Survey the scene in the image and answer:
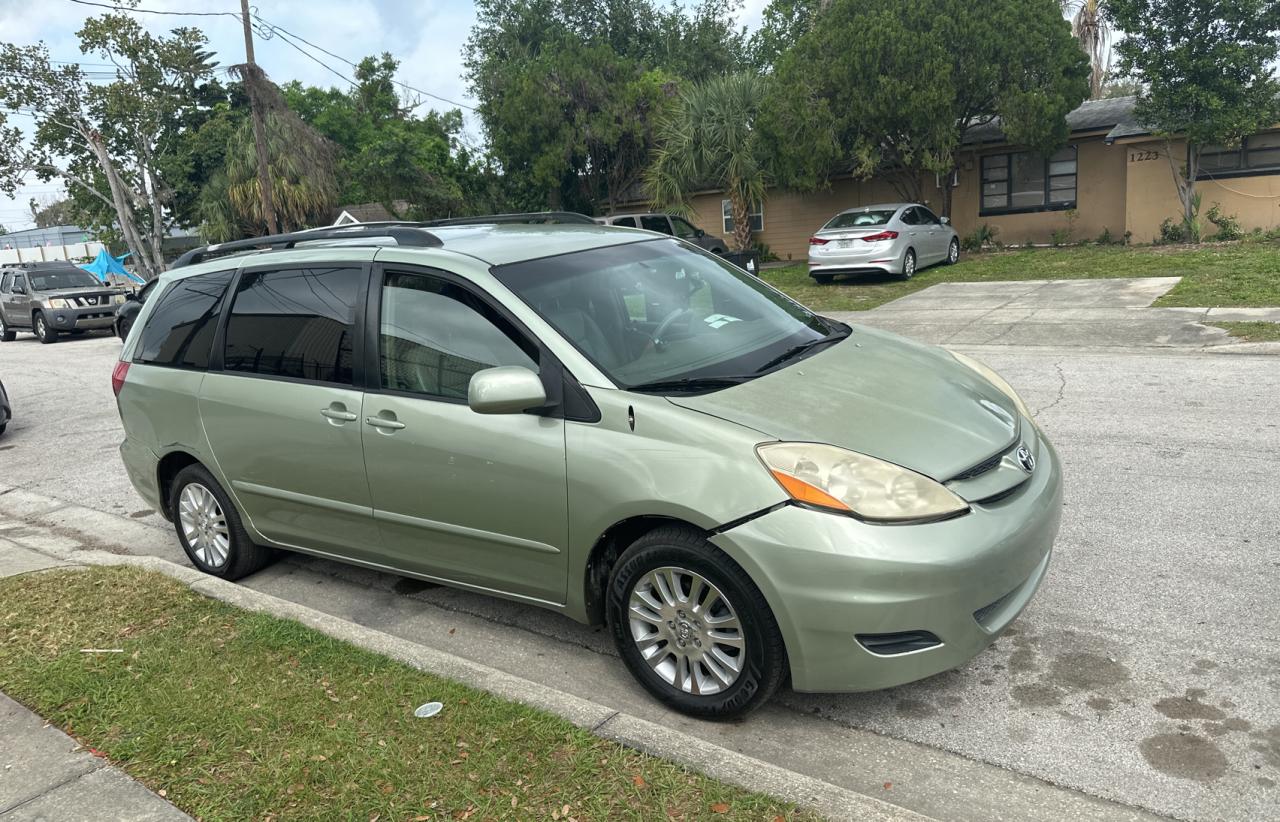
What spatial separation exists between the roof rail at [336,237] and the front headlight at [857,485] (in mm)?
1948

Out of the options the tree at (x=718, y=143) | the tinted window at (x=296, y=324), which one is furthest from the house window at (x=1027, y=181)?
the tinted window at (x=296, y=324)

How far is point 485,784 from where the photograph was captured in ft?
9.37

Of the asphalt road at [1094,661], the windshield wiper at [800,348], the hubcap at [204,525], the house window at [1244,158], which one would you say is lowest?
the asphalt road at [1094,661]

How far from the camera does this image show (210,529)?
5.19m

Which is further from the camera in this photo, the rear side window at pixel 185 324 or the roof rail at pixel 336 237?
the rear side window at pixel 185 324

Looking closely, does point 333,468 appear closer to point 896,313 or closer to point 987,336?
point 987,336

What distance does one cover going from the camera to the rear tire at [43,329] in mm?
20938

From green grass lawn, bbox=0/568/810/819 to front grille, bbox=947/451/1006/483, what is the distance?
125 cm

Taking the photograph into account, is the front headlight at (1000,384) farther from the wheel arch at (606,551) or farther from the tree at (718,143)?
the tree at (718,143)

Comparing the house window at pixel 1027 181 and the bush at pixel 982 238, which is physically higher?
the house window at pixel 1027 181

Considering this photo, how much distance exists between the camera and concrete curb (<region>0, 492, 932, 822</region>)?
2643 millimetres

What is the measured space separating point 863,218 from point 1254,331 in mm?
9185

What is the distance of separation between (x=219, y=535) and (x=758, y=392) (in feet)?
10.7

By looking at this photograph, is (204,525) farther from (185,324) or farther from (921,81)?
(921,81)
